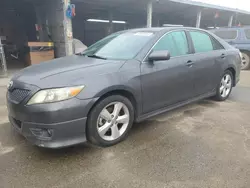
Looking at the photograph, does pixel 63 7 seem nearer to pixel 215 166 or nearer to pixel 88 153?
pixel 88 153

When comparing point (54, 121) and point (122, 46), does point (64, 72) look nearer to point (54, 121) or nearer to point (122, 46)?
point (54, 121)

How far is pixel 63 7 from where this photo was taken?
828 centimetres

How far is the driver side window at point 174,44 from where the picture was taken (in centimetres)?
308

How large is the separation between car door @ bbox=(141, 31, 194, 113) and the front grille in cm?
141

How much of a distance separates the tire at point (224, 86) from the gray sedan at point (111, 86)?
1.25 ft

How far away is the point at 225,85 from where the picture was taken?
4316mm

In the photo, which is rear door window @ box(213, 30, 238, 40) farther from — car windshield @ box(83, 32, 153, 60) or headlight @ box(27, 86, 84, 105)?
headlight @ box(27, 86, 84, 105)

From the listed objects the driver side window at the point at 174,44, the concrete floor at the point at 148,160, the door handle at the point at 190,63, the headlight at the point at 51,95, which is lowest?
the concrete floor at the point at 148,160

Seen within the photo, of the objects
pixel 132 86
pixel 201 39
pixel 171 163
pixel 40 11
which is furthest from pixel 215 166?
pixel 40 11

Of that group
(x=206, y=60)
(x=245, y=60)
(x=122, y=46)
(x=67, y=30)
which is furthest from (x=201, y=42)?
(x=67, y=30)

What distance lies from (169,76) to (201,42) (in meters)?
1.19

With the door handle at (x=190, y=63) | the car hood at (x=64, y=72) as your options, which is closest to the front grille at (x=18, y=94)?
the car hood at (x=64, y=72)

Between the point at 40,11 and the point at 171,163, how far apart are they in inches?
422

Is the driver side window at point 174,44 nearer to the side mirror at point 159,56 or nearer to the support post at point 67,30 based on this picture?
the side mirror at point 159,56
